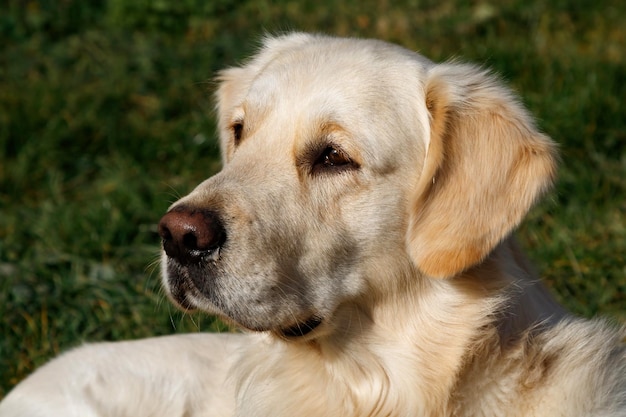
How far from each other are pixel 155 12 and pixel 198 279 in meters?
6.30

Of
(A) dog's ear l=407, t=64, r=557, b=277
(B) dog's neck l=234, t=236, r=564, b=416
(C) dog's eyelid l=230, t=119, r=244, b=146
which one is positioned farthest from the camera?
(C) dog's eyelid l=230, t=119, r=244, b=146

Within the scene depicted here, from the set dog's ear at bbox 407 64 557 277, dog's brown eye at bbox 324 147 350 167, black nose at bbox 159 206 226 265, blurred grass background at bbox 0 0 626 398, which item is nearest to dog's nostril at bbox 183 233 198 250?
black nose at bbox 159 206 226 265

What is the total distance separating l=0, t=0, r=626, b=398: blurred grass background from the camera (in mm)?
5227

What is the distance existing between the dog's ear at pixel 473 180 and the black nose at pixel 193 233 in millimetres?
663

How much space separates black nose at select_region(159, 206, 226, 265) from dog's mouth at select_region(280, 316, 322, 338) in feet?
1.36

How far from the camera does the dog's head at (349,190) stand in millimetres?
3307

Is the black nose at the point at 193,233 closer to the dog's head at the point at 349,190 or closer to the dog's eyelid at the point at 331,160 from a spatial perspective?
the dog's head at the point at 349,190

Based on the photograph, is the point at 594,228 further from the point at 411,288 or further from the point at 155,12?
the point at 155,12

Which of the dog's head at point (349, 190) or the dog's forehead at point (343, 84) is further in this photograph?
the dog's forehead at point (343, 84)

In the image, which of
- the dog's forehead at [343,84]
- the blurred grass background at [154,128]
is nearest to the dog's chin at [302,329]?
the dog's forehead at [343,84]

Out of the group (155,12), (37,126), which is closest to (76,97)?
(37,126)

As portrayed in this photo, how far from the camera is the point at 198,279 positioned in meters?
3.30

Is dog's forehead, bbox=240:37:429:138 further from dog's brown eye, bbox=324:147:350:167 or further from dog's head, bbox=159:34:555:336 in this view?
dog's brown eye, bbox=324:147:350:167

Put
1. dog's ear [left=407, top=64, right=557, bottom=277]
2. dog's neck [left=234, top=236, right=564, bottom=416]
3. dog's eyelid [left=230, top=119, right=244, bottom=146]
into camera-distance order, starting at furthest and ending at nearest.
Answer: dog's eyelid [left=230, top=119, right=244, bottom=146] → dog's neck [left=234, top=236, right=564, bottom=416] → dog's ear [left=407, top=64, right=557, bottom=277]
